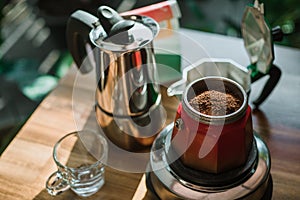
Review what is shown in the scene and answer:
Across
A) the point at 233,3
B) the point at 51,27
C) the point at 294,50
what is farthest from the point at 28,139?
the point at 233,3

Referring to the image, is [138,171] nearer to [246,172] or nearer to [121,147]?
[121,147]

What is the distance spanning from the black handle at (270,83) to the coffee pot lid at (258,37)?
2cm

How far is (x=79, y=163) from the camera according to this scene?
1.04 m

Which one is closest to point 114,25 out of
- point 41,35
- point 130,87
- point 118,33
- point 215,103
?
point 118,33

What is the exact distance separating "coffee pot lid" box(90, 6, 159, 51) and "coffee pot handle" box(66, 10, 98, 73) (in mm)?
36

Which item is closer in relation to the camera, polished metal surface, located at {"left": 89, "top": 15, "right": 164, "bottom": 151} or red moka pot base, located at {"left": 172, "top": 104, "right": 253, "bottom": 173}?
red moka pot base, located at {"left": 172, "top": 104, "right": 253, "bottom": 173}

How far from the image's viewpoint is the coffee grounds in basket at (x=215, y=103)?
0.81 metres

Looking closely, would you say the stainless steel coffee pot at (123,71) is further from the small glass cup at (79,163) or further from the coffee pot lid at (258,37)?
the coffee pot lid at (258,37)

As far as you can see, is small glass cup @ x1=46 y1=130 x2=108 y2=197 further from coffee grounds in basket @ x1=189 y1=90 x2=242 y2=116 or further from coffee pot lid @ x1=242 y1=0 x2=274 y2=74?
coffee pot lid @ x1=242 y1=0 x2=274 y2=74

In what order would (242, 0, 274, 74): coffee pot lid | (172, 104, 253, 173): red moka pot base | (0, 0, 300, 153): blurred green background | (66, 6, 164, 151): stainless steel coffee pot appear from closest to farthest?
1. (172, 104, 253, 173): red moka pot base
2. (66, 6, 164, 151): stainless steel coffee pot
3. (242, 0, 274, 74): coffee pot lid
4. (0, 0, 300, 153): blurred green background

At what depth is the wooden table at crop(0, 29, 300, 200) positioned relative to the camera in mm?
986

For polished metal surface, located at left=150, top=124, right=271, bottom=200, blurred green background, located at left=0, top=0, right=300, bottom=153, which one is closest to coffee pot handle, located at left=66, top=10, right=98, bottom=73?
polished metal surface, located at left=150, top=124, right=271, bottom=200

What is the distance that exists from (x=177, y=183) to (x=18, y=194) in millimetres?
332

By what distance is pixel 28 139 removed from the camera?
110 centimetres
